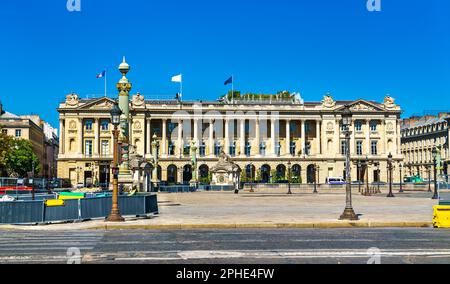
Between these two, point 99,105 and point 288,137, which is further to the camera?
point 288,137

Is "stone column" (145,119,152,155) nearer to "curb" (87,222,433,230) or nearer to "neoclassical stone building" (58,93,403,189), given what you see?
"neoclassical stone building" (58,93,403,189)

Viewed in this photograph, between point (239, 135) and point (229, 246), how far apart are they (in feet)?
445

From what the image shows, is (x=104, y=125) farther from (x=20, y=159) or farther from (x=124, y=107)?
(x=124, y=107)

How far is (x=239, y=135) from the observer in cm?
15425

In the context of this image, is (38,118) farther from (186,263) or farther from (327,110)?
(186,263)

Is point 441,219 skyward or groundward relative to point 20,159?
groundward

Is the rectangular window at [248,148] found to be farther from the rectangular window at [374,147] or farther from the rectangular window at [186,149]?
the rectangular window at [374,147]

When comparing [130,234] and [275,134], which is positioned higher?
[275,134]

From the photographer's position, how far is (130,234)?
24000mm

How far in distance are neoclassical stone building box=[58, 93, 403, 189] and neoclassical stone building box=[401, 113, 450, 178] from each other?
378 inches

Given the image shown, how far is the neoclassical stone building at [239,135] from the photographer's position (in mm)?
148875

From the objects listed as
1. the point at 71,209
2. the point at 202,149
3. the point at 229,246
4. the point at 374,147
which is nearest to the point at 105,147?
the point at 202,149

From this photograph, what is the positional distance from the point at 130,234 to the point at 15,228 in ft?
21.3
